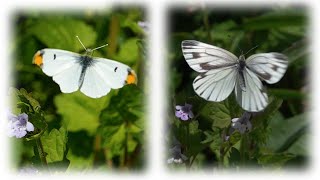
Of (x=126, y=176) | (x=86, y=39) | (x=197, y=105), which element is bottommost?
(x=126, y=176)

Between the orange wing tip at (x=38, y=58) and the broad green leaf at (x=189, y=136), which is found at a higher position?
the orange wing tip at (x=38, y=58)

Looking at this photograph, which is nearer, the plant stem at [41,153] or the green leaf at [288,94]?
the plant stem at [41,153]

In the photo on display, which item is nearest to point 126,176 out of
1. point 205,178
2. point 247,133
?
point 205,178

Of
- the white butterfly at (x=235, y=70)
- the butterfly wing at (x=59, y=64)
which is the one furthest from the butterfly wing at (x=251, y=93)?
the butterfly wing at (x=59, y=64)

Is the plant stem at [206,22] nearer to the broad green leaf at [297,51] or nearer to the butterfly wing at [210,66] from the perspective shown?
the broad green leaf at [297,51]

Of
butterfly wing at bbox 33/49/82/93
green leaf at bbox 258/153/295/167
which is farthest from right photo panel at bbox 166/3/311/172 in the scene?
butterfly wing at bbox 33/49/82/93

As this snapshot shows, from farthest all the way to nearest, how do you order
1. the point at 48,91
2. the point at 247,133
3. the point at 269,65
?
1. the point at 48,91
2. the point at 247,133
3. the point at 269,65

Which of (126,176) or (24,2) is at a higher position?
(24,2)

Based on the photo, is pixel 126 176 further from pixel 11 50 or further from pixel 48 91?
pixel 11 50
